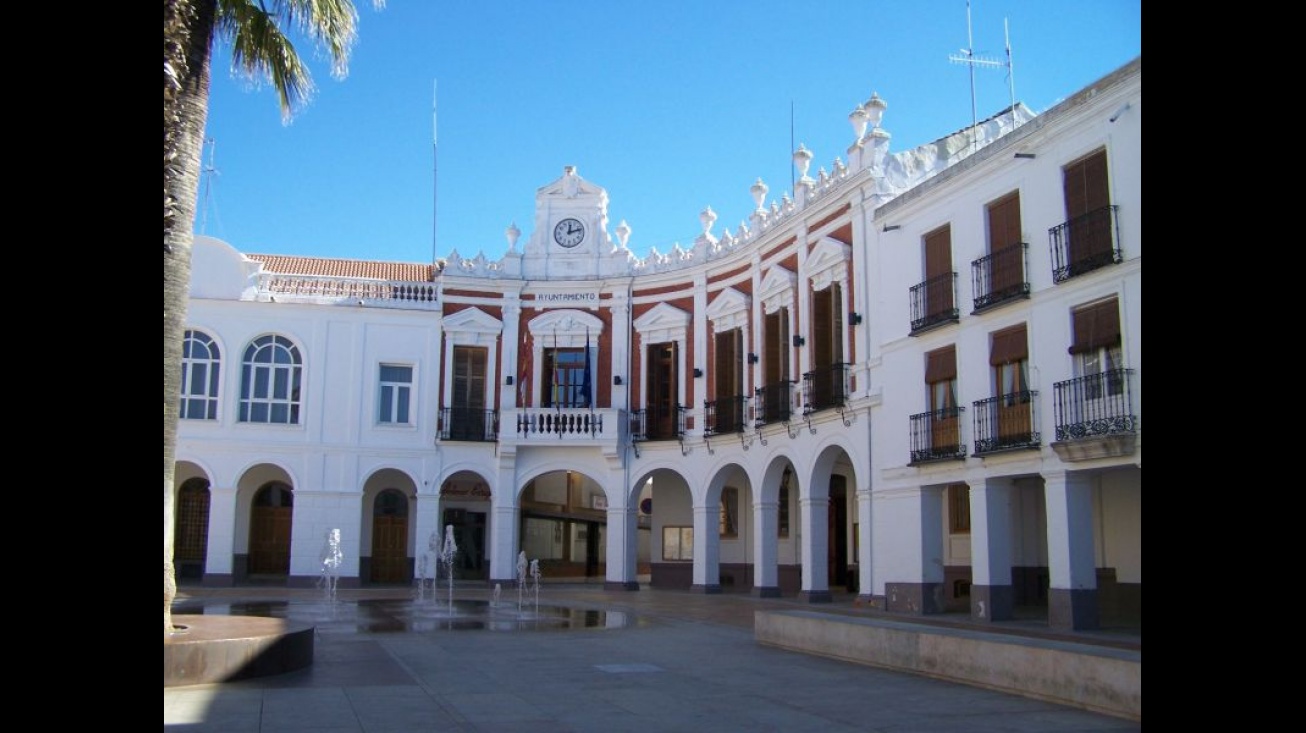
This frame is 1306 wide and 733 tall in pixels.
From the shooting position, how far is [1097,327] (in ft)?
56.8

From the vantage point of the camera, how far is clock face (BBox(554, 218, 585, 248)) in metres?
34.9

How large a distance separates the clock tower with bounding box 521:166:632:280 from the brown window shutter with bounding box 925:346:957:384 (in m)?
14.8

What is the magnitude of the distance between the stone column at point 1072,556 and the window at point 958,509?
532cm

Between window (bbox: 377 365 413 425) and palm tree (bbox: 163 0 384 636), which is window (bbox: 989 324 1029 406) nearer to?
palm tree (bbox: 163 0 384 636)

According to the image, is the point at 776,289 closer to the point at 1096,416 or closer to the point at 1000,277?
the point at 1000,277

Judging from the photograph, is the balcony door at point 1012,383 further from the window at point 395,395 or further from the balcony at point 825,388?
the window at point 395,395

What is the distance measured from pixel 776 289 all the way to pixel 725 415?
12.8 ft

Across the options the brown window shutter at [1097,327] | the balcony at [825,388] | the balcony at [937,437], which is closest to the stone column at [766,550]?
the balcony at [825,388]

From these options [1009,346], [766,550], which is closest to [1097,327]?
[1009,346]

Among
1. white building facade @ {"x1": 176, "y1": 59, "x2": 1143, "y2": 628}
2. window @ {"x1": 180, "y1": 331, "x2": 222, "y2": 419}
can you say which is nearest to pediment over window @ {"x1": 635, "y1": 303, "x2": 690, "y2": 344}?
white building facade @ {"x1": 176, "y1": 59, "x2": 1143, "y2": 628}

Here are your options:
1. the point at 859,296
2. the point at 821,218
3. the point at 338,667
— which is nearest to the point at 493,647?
the point at 338,667
